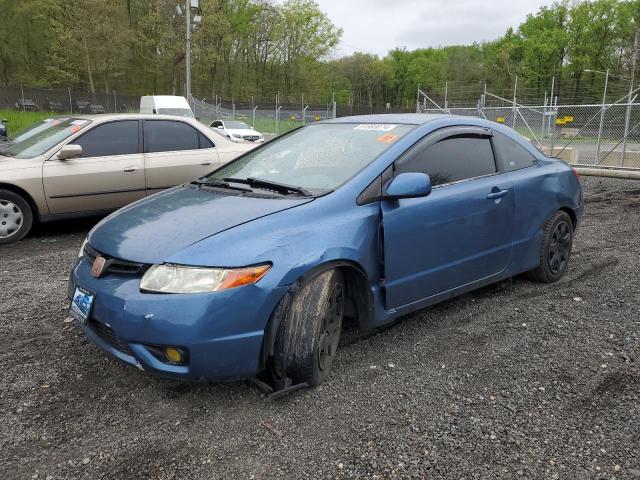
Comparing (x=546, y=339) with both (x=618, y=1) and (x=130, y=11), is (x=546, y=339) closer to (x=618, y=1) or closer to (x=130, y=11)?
(x=130, y=11)

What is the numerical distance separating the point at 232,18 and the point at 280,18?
20.2ft

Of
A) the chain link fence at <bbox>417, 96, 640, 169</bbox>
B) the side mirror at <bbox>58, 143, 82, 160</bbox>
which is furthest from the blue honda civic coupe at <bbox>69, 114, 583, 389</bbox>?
the chain link fence at <bbox>417, 96, 640, 169</bbox>

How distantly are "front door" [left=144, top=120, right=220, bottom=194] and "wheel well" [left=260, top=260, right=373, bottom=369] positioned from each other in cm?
395

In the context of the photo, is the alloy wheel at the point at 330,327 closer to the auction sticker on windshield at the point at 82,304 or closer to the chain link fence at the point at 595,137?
the auction sticker on windshield at the point at 82,304

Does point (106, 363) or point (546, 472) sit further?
point (106, 363)

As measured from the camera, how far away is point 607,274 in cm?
486

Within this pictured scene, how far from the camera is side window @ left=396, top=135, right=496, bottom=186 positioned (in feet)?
11.1

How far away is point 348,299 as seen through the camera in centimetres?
314

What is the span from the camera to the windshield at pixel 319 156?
3.24 meters

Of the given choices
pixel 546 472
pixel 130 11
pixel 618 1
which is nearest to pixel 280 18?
pixel 130 11

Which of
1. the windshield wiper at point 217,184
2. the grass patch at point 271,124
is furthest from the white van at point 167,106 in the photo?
the windshield wiper at point 217,184

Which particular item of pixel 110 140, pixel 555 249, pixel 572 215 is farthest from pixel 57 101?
pixel 555 249

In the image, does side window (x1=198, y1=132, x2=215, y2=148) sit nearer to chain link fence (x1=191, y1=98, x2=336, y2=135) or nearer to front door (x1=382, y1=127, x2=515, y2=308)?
front door (x1=382, y1=127, x2=515, y2=308)

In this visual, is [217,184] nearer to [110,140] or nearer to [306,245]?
[306,245]
